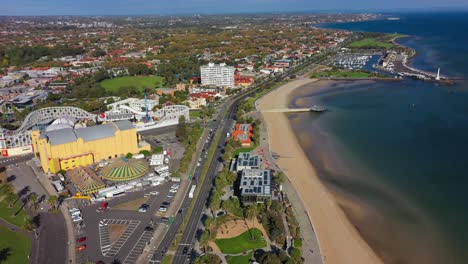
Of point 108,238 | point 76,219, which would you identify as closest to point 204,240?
point 108,238

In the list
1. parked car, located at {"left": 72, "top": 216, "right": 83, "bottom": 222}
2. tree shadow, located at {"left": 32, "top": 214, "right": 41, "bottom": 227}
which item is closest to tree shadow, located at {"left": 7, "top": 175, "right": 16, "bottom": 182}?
tree shadow, located at {"left": 32, "top": 214, "right": 41, "bottom": 227}

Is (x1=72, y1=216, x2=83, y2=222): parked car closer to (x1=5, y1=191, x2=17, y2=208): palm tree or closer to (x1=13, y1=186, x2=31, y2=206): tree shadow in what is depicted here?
(x1=5, y1=191, x2=17, y2=208): palm tree

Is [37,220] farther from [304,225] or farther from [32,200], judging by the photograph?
[304,225]

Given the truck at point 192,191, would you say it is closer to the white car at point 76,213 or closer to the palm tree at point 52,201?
the white car at point 76,213

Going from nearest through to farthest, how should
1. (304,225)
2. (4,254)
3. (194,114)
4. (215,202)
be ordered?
(4,254), (304,225), (215,202), (194,114)

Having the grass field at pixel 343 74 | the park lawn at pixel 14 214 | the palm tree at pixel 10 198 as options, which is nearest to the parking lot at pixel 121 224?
the park lawn at pixel 14 214

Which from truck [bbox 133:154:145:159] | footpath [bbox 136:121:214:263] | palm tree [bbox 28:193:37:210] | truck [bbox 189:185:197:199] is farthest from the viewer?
truck [bbox 133:154:145:159]
